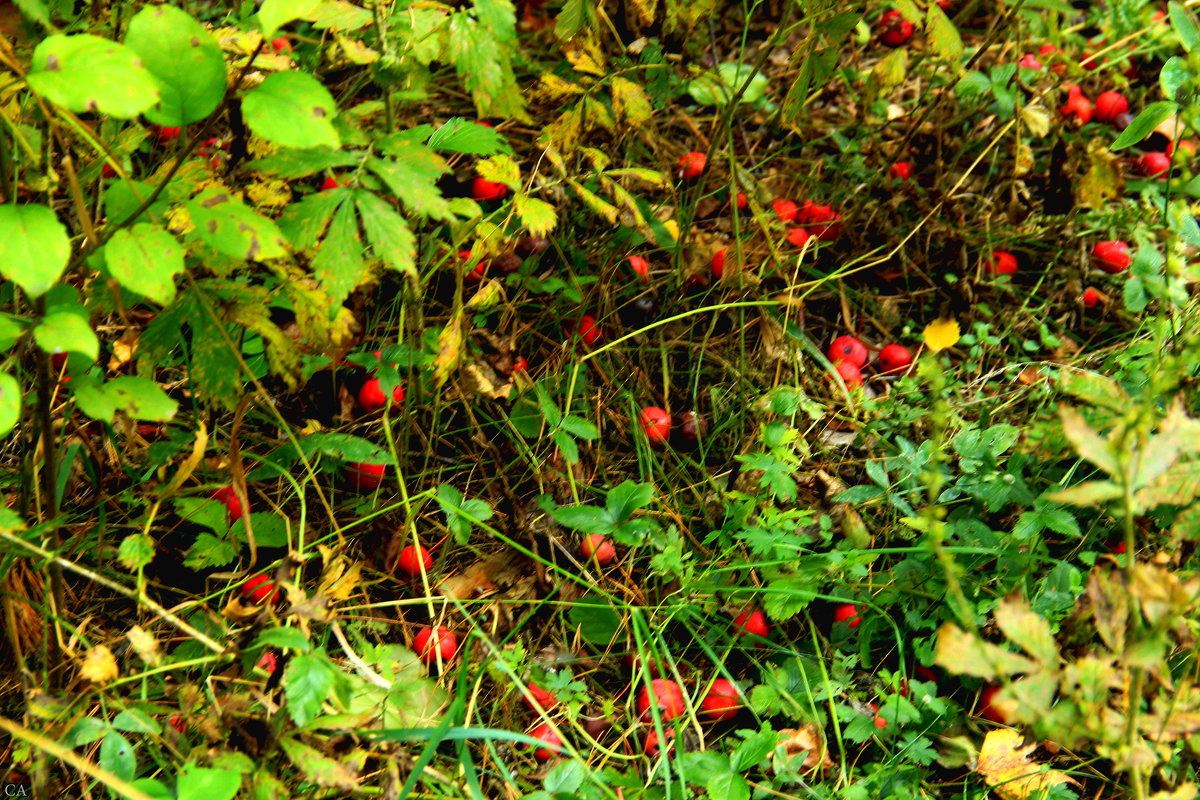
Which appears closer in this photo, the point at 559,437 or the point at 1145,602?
the point at 1145,602

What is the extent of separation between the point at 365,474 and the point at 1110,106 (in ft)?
8.58

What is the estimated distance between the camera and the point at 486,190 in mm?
2477

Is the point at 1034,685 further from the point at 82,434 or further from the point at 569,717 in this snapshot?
the point at 82,434

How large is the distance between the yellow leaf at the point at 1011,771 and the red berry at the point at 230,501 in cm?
164

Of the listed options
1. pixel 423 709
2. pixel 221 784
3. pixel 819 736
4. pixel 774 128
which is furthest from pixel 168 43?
pixel 774 128

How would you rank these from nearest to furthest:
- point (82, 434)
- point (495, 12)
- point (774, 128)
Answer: point (495, 12)
point (82, 434)
point (774, 128)

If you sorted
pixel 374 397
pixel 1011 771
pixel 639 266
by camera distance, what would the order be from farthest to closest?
pixel 639 266, pixel 374 397, pixel 1011 771

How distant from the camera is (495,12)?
1.62 m

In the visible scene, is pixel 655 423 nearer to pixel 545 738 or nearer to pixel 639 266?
pixel 639 266

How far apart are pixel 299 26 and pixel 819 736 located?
2.50m

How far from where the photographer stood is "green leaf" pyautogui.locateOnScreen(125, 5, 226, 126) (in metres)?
1.16

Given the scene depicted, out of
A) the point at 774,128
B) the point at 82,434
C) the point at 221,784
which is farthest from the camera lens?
the point at 774,128

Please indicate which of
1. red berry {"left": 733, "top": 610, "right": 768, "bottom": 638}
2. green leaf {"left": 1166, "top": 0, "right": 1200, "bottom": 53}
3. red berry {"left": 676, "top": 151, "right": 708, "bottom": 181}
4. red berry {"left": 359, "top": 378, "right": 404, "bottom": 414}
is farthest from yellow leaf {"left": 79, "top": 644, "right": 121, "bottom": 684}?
green leaf {"left": 1166, "top": 0, "right": 1200, "bottom": 53}

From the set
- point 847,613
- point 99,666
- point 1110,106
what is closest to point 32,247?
point 99,666
